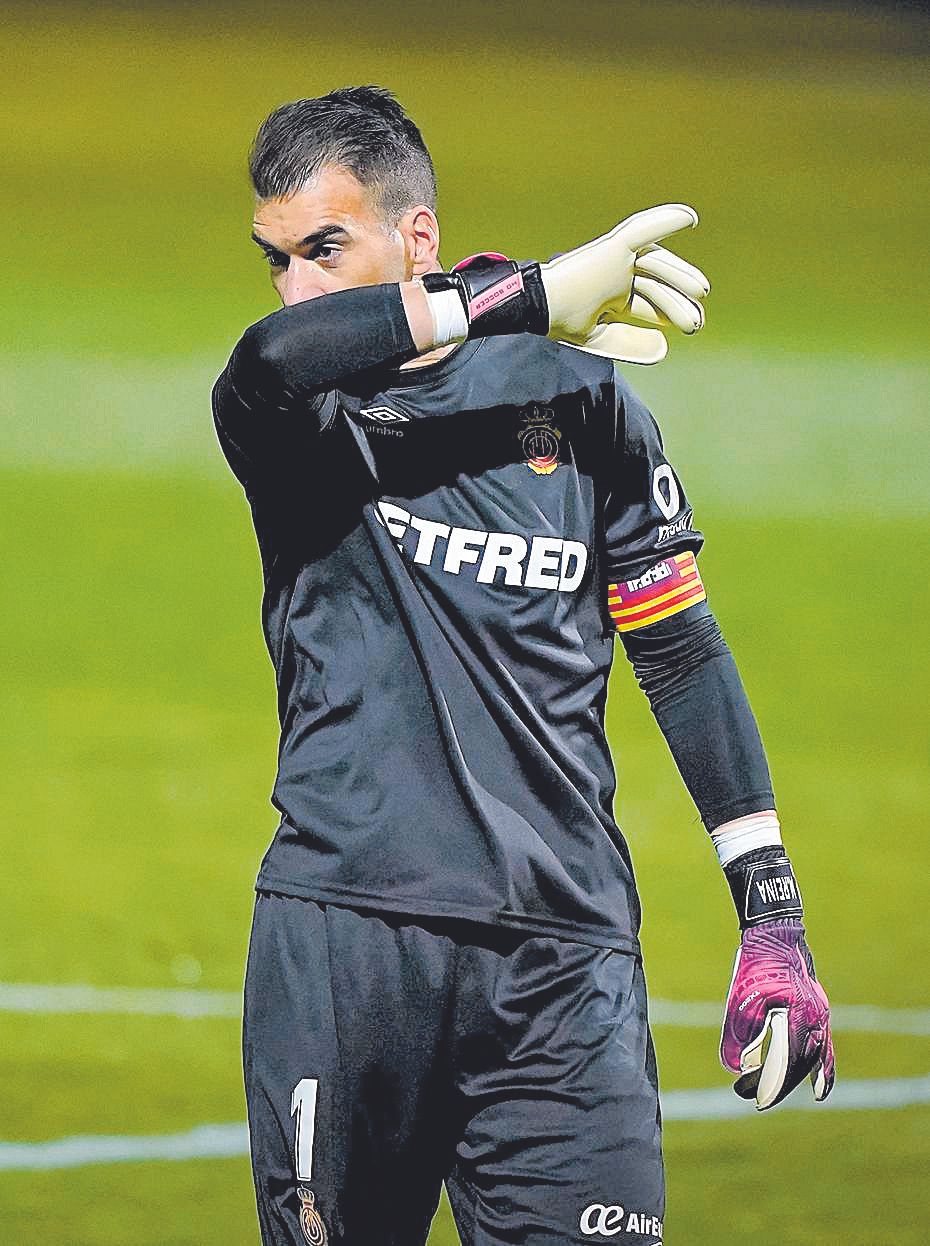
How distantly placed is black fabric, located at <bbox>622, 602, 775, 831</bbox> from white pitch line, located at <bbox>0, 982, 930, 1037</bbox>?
1956 mm

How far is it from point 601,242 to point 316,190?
0.35m

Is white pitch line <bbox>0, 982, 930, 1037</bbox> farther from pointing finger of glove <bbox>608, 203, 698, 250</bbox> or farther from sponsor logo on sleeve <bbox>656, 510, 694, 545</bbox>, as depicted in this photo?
pointing finger of glove <bbox>608, 203, 698, 250</bbox>

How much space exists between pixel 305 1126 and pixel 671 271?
1.02m

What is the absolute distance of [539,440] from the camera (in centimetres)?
214

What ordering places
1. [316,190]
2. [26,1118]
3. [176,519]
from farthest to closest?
[176,519]
[26,1118]
[316,190]

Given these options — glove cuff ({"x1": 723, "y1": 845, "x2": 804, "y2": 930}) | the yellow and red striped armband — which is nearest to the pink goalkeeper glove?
glove cuff ({"x1": 723, "y1": 845, "x2": 804, "y2": 930})

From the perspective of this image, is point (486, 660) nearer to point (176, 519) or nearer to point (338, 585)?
point (338, 585)

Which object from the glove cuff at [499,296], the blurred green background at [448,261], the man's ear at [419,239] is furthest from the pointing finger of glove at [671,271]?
the blurred green background at [448,261]

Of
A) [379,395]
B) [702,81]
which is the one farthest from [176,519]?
[379,395]

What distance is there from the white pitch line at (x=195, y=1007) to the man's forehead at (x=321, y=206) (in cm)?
235

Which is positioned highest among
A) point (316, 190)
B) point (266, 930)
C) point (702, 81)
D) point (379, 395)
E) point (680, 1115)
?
point (702, 81)

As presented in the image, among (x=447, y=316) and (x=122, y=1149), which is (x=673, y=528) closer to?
(x=447, y=316)

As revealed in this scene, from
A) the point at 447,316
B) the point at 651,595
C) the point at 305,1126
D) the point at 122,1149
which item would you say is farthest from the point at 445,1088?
the point at 122,1149

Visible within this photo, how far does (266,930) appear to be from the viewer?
6.81ft
